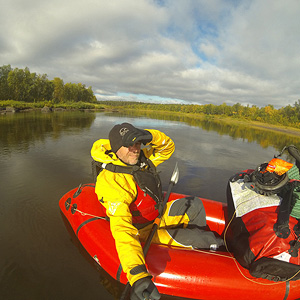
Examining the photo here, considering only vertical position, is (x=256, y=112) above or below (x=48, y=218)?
above

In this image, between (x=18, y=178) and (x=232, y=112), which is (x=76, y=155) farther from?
(x=232, y=112)

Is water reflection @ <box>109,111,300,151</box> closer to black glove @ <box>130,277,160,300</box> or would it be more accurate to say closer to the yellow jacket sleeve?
the yellow jacket sleeve

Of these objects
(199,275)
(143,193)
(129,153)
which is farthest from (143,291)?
(129,153)

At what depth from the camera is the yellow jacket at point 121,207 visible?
175 cm

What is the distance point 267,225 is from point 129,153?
6.37ft

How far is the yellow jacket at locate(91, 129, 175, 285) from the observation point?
1.75 m

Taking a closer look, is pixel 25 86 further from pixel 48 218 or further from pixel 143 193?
pixel 143 193

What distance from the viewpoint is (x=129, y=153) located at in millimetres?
2447

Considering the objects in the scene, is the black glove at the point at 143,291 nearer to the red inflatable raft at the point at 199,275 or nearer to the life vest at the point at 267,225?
the red inflatable raft at the point at 199,275

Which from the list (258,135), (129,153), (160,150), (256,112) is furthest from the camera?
(256,112)

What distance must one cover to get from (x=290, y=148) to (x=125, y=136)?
92.5 inches

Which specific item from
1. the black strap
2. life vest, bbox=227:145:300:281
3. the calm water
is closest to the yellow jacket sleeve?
life vest, bbox=227:145:300:281

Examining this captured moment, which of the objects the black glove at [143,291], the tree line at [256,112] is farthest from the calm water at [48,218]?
the tree line at [256,112]

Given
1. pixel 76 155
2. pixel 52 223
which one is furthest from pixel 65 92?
pixel 52 223
